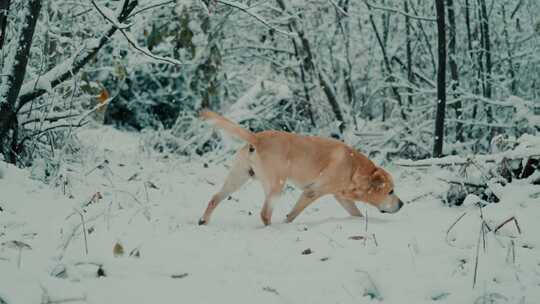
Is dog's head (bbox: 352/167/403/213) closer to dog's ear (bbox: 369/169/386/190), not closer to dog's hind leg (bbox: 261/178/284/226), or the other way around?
dog's ear (bbox: 369/169/386/190)

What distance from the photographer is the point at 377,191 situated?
5812 millimetres

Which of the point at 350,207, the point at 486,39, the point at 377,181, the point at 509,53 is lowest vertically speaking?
the point at 350,207

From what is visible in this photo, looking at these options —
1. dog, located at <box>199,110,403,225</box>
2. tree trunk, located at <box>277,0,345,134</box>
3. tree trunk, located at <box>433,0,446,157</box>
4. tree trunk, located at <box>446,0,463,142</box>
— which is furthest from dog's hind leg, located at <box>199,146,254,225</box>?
tree trunk, located at <box>277,0,345,134</box>

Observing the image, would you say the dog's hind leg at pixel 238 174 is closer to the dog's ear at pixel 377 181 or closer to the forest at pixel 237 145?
the forest at pixel 237 145

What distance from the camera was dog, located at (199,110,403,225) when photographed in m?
5.33

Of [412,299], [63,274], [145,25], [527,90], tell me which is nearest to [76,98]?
[145,25]

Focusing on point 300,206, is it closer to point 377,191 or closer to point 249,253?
point 377,191

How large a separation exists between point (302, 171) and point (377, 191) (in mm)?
856

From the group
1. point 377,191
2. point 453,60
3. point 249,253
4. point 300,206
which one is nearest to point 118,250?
point 249,253

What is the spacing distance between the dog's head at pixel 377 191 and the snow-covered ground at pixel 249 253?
0.61ft

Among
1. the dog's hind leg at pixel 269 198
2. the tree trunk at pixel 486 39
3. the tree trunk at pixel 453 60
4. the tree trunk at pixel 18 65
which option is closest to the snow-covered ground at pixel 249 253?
the dog's hind leg at pixel 269 198

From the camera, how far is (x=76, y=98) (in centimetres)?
685

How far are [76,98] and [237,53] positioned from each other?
16.6ft

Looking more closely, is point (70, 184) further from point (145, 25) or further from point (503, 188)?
point (145, 25)
